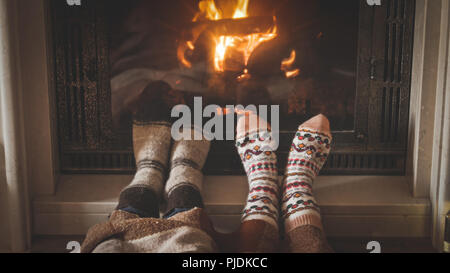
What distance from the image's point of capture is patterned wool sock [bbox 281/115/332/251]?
1.06 m

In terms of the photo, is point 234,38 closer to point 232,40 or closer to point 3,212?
point 232,40

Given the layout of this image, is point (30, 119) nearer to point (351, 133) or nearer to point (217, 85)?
point (217, 85)

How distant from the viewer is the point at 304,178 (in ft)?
3.91

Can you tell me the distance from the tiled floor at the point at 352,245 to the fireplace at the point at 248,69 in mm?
218

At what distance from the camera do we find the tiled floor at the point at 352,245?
3.78 ft

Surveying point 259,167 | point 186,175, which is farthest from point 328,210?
point 186,175

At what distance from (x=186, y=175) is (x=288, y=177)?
0.28m

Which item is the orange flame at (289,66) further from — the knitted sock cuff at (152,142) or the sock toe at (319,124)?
the knitted sock cuff at (152,142)

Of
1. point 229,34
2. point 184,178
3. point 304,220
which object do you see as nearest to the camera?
point 304,220

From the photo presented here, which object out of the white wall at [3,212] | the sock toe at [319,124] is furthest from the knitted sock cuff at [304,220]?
the white wall at [3,212]

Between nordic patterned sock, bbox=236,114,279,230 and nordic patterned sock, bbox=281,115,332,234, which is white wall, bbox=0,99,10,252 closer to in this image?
nordic patterned sock, bbox=236,114,279,230

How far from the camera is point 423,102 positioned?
1151 mm

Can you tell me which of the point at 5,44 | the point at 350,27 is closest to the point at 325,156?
the point at 350,27

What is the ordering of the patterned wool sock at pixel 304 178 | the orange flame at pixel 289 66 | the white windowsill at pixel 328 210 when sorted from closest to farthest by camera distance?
1. the patterned wool sock at pixel 304 178
2. the white windowsill at pixel 328 210
3. the orange flame at pixel 289 66
